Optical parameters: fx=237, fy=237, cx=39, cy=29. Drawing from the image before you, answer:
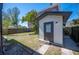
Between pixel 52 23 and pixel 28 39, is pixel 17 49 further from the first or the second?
pixel 52 23

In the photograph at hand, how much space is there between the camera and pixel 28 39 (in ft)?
12.6

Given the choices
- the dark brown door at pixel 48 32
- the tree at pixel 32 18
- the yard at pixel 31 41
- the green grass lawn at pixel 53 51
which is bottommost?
the green grass lawn at pixel 53 51

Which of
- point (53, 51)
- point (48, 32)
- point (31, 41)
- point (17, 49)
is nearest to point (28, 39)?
point (31, 41)

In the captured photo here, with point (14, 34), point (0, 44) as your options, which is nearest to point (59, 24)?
point (14, 34)

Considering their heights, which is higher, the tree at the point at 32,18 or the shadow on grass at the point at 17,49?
the tree at the point at 32,18

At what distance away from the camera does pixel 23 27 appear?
3.85 m

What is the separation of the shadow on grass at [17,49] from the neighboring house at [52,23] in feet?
0.88

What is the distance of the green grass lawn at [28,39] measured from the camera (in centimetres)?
383

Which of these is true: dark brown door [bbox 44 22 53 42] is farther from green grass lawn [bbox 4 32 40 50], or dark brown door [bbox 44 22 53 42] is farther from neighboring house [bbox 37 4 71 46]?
green grass lawn [bbox 4 32 40 50]

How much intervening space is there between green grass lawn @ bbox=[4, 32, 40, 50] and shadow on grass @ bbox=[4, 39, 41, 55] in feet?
0.16

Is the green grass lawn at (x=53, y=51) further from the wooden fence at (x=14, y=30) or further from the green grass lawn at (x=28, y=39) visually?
the wooden fence at (x=14, y=30)

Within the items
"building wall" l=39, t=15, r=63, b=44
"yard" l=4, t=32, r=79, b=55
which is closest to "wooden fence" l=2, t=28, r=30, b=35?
"yard" l=4, t=32, r=79, b=55

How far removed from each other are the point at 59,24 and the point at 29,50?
642mm

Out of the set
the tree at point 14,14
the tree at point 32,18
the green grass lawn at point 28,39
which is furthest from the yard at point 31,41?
the tree at point 14,14
